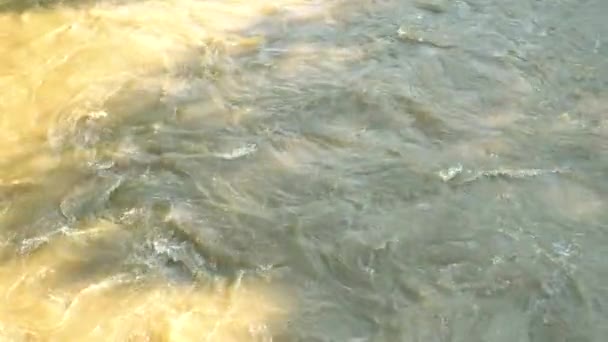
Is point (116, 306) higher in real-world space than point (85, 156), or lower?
lower

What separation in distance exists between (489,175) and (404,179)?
1.57 ft

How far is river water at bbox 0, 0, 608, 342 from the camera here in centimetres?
392

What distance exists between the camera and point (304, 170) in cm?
469

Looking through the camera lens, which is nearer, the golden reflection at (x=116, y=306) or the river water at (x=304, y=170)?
the golden reflection at (x=116, y=306)

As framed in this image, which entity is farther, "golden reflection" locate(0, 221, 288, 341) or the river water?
the river water

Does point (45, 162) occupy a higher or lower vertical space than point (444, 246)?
higher

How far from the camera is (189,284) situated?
4.04 meters

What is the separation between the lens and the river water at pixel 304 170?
3.92 metres

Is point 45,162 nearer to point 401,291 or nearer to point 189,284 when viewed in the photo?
point 189,284

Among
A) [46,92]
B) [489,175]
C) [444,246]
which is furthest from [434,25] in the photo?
[46,92]

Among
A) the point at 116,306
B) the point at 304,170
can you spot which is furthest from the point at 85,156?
the point at 304,170

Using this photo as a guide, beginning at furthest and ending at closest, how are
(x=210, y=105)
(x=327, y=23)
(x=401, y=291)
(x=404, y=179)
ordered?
(x=327, y=23) → (x=210, y=105) → (x=404, y=179) → (x=401, y=291)

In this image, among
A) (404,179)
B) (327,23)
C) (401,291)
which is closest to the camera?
(401,291)

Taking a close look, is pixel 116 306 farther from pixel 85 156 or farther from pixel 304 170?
pixel 304 170
